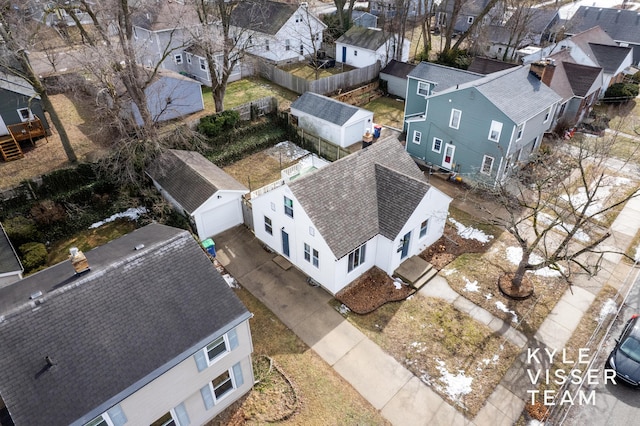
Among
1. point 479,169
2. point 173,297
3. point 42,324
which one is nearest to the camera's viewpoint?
point 42,324

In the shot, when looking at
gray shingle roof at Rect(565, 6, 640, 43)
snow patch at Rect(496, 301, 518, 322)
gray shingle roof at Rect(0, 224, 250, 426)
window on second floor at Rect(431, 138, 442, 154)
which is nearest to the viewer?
gray shingle roof at Rect(0, 224, 250, 426)

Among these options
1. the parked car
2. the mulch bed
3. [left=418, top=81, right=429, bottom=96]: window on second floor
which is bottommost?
the mulch bed

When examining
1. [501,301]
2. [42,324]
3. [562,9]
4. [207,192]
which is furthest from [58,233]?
[562,9]

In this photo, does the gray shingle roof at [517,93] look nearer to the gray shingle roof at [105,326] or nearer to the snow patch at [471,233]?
the snow patch at [471,233]

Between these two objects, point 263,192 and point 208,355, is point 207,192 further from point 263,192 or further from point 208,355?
point 208,355

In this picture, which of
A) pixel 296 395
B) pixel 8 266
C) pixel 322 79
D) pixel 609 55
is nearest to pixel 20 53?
pixel 8 266

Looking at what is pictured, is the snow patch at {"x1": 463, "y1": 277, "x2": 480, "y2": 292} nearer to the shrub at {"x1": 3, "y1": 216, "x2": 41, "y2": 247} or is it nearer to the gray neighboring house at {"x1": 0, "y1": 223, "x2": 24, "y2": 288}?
the gray neighboring house at {"x1": 0, "y1": 223, "x2": 24, "y2": 288}

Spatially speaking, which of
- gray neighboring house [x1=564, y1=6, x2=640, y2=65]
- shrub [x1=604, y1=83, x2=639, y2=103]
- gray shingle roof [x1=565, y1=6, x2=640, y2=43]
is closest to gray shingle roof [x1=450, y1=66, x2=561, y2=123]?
shrub [x1=604, y1=83, x2=639, y2=103]
